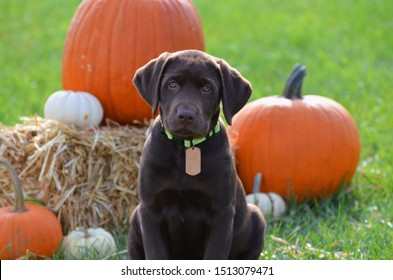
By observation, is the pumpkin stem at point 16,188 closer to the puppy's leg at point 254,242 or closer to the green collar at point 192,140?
the green collar at point 192,140

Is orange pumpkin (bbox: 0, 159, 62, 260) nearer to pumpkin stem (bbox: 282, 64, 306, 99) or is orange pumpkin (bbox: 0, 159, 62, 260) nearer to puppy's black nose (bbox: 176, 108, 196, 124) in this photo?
puppy's black nose (bbox: 176, 108, 196, 124)

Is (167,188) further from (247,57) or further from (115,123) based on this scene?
(247,57)

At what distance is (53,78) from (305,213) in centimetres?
479

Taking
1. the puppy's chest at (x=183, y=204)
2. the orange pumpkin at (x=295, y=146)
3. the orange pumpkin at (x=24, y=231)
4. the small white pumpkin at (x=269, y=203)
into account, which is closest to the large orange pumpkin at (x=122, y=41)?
the orange pumpkin at (x=295, y=146)

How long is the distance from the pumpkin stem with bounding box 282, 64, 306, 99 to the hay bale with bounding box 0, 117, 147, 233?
1.47m

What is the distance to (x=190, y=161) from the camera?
4.09 metres

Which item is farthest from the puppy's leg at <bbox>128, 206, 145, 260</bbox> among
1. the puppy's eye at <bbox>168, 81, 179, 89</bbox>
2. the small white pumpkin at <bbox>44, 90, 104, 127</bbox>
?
the small white pumpkin at <bbox>44, 90, 104, 127</bbox>

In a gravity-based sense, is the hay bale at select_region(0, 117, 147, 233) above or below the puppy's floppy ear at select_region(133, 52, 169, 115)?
below

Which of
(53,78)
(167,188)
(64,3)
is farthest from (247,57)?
(167,188)

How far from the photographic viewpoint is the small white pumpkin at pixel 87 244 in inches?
201

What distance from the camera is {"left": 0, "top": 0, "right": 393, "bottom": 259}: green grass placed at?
551cm

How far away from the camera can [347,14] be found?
13141 mm

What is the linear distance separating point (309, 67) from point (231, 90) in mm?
6473

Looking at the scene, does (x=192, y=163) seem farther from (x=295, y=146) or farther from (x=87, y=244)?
(x=295, y=146)
